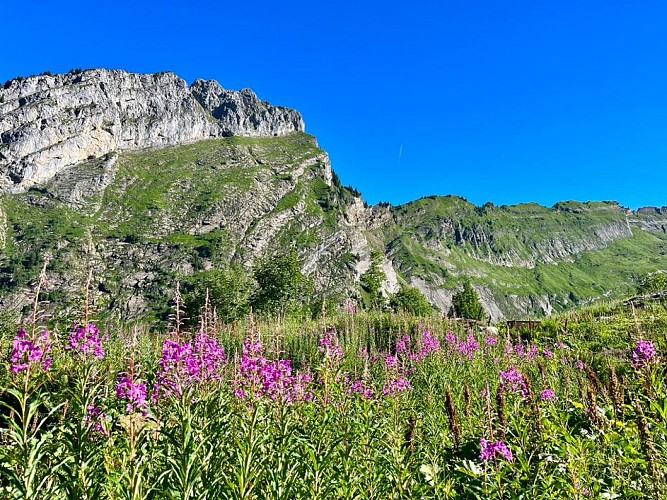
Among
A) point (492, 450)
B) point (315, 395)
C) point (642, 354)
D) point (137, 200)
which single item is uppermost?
point (137, 200)

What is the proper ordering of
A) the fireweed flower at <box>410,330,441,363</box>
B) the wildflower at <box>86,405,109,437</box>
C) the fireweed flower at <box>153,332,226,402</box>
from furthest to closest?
1. the fireweed flower at <box>410,330,441,363</box>
2. the fireweed flower at <box>153,332,226,402</box>
3. the wildflower at <box>86,405,109,437</box>

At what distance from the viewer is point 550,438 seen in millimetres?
4137

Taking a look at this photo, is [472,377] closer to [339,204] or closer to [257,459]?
[257,459]

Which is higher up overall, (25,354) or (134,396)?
(25,354)

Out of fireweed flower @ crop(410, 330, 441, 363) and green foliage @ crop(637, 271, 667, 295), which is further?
green foliage @ crop(637, 271, 667, 295)

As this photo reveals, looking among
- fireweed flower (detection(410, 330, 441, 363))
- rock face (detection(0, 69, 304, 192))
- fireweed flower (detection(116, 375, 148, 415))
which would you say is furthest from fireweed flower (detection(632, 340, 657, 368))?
rock face (detection(0, 69, 304, 192))

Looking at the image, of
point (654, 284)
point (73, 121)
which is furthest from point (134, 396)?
point (73, 121)

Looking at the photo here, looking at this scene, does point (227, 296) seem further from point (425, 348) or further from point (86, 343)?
point (86, 343)

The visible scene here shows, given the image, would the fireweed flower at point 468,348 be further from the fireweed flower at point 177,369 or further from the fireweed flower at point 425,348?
the fireweed flower at point 177,369

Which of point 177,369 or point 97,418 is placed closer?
point 97,418

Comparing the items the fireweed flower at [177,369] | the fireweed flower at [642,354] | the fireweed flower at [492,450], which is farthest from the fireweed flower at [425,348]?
the fireweed flower at [177,369]

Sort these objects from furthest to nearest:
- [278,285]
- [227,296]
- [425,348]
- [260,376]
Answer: [278,285] → [227,296] → [425,348] → [260,376]

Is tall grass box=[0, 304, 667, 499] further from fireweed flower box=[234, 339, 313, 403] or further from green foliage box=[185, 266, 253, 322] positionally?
green foliage box=[185, 266, 253, 322]

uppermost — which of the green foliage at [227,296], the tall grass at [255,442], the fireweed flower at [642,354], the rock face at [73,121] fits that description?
the rock face at [73,121]
